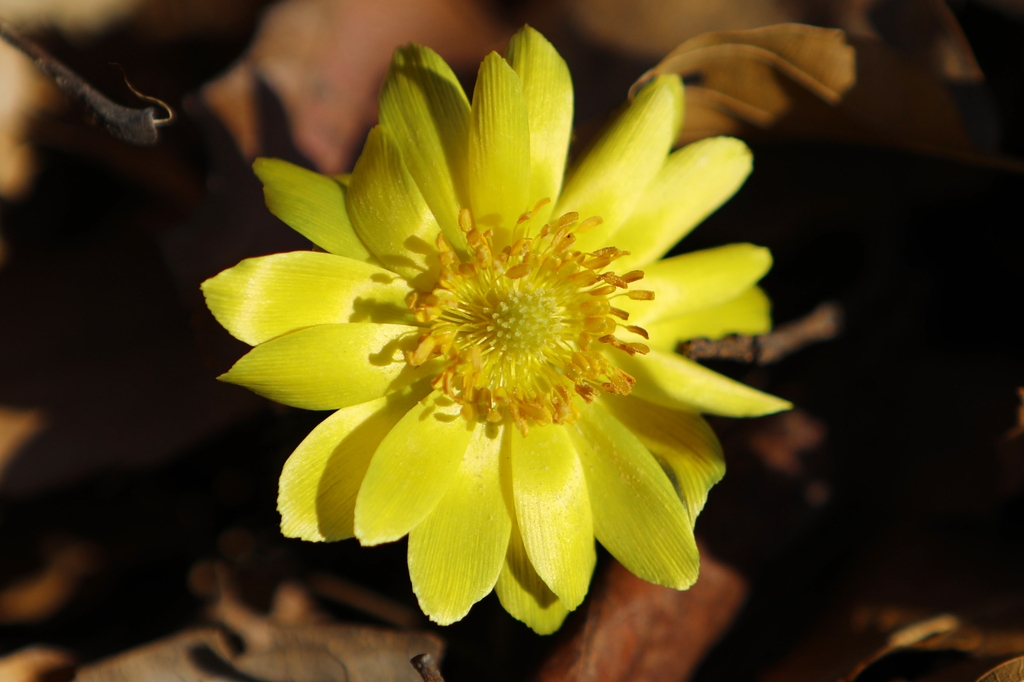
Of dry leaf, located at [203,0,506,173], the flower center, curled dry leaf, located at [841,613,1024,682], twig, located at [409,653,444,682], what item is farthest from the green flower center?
curled dry leaf, located at [841,613,1024,682]

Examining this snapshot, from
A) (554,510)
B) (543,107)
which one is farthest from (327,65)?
(554,510)

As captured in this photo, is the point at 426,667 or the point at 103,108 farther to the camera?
the point at 103,108

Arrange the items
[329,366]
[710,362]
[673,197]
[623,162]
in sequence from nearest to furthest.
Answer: [329,366], [623,162], [673,197], [710,362]

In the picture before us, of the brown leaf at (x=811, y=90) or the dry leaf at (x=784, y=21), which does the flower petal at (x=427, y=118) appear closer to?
the brown leaf at (x=811, y=90)

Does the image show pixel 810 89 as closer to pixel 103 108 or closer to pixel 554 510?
pixel 554 510

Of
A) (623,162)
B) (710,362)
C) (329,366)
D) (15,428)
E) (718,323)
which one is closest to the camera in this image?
(329,366)

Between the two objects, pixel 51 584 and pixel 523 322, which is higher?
pixel 523 322

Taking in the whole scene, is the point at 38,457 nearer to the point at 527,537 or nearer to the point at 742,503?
the point at 527,537

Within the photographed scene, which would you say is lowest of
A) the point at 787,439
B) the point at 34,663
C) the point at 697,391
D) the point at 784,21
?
the point at 34,663
